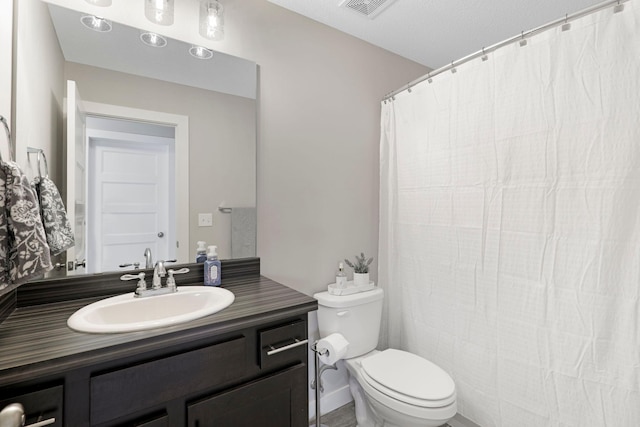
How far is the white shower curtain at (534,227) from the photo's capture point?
1097 mm

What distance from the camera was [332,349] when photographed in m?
1.42

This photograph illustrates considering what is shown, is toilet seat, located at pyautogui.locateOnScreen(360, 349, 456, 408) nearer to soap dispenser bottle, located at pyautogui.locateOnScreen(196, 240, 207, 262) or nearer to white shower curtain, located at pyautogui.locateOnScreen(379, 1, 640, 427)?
white shower curtain, located at pyautogui.locateOnScreen(379, 1, 640, 427)

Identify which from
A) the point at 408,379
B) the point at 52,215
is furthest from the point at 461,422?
the point at 52,215

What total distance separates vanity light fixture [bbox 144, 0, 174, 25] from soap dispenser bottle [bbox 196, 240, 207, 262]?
1036 millimetres

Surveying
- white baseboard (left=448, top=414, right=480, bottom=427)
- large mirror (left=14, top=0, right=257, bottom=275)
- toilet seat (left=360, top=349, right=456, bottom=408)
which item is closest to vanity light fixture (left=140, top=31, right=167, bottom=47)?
large mirror (left=14, top=0, right=257, bottom=275)

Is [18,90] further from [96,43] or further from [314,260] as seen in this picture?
[314,260]

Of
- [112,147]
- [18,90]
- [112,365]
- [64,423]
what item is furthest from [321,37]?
[64,423]

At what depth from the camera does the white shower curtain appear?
3.60 ft

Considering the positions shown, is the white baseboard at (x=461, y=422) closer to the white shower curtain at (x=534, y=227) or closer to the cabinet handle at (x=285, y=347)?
the white shower curtain at (x=534, y=227)

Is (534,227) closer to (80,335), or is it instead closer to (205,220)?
(205,220)

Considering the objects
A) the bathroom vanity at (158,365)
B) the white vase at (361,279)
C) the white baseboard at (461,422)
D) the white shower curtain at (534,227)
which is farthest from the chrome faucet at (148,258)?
A: the white baseboard at (461,422)

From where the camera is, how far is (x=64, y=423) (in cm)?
74

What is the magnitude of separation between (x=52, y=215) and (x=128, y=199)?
353 mm

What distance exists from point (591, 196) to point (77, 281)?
2010mm
